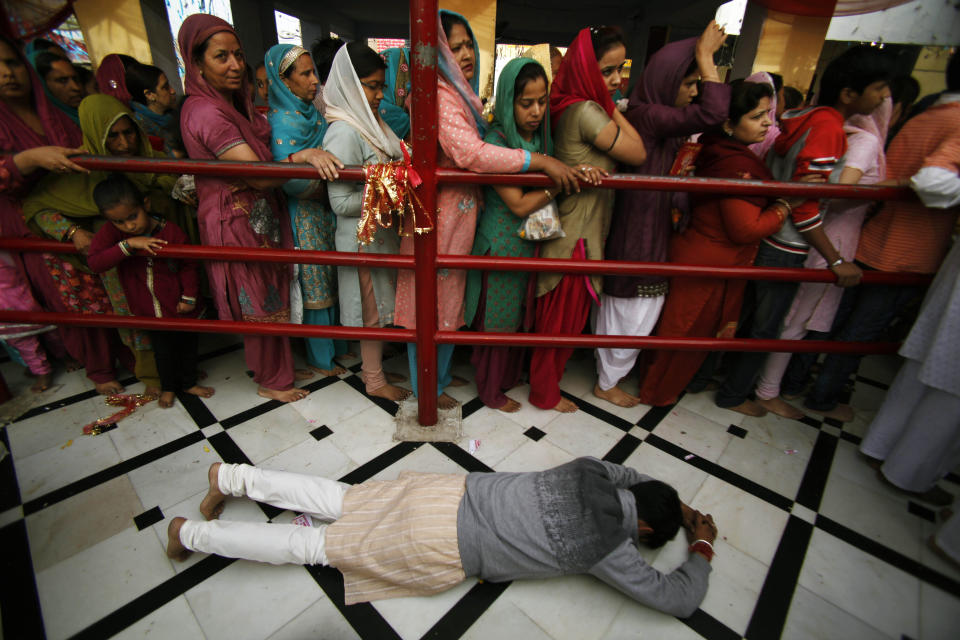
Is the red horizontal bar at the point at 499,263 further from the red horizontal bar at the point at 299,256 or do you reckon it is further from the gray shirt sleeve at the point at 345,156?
the gray shirt sleeve at the point at 345,156

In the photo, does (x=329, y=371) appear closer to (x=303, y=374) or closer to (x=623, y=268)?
(x=303, y=374)

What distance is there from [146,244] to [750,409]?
2.83 meters

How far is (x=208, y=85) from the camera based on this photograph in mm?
1600

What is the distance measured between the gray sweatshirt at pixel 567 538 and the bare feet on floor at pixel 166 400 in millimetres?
1641

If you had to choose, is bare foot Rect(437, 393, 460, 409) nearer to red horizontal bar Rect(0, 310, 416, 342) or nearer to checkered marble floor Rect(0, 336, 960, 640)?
checkered marble floor Rect(0, 336, 960, 640)

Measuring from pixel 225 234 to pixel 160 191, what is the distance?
65cm

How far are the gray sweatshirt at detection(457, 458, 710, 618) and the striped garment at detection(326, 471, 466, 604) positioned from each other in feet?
0.15

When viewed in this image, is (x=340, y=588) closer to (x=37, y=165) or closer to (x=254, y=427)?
(x=254, y=427)

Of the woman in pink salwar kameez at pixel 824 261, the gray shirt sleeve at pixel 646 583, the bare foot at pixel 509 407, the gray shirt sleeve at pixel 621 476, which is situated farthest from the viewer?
the bare foot at pixel 509 407

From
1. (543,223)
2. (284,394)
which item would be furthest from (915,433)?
(284,394)

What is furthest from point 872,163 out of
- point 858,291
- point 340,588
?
point 340,588

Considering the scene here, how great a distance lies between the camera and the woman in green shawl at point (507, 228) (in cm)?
147

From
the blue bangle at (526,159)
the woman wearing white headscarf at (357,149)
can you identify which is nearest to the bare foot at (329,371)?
the woman wearing white headscarf at (357,149)

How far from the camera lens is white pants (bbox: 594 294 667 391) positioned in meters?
1.92
